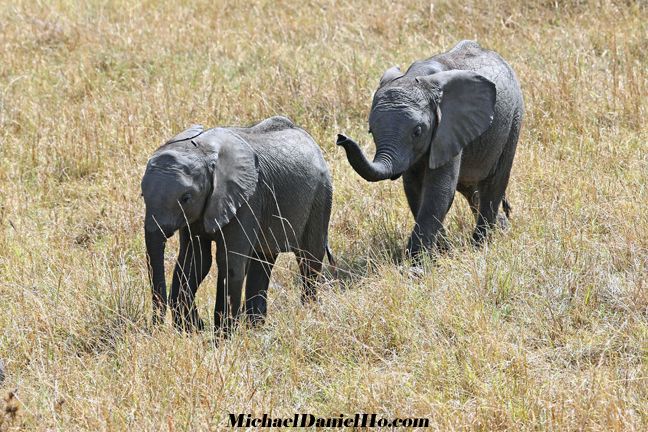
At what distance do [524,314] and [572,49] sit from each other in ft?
20.3

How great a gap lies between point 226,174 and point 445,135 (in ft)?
6.64

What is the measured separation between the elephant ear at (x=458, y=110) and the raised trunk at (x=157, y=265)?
2.35 meters

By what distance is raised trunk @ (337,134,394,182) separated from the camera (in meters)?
6.21

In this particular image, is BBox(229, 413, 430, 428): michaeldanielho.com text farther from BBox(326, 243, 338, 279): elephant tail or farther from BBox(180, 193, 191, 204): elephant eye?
BBox(326, 243, 338, 279): elephant tail

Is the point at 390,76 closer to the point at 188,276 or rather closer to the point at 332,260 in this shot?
the point at 332,260

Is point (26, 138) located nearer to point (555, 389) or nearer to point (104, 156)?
point (104, 156)

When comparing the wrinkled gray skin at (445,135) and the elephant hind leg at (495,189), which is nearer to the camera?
the wrinkled gray skin at (445,135)

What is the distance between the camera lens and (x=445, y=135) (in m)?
7.17

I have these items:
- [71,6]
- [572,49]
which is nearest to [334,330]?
[572,49]

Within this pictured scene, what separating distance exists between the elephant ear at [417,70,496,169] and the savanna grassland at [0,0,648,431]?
63 centimetres

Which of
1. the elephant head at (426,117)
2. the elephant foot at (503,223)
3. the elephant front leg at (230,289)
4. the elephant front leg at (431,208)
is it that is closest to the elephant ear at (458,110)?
the elephant head at (426,117)

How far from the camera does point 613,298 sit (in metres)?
5.79

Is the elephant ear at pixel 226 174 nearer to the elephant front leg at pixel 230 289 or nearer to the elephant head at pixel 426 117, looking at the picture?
the elephant front leg at pixel 230 289

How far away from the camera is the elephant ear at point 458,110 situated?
7.15 meters
